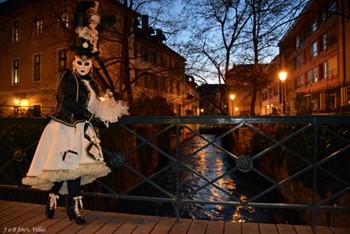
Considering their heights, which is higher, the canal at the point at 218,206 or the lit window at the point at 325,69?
the lit window at the point at 325,69

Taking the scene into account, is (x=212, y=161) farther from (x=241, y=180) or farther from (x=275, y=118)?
(x=275, y=118)

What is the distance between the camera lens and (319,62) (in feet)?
88.7

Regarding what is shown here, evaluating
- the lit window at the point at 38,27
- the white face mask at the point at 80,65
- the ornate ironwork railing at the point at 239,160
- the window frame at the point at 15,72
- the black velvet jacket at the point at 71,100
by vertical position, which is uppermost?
the lit window at the point at 38,27

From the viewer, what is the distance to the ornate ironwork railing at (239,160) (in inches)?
136

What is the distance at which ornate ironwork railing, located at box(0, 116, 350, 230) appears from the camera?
3.46 meters

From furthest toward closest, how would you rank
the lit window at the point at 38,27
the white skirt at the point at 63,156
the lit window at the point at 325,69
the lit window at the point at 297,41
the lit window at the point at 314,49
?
1. the lit window at the point at 297,41
2. the lit window at the point at 314,49
3. the lit window at the point at 325,69
4. the lit window at the point at 38,27
5. the white skirt at the point at 63,156

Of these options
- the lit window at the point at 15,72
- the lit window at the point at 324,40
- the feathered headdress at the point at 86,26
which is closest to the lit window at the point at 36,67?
the lit window at the point at 15,72

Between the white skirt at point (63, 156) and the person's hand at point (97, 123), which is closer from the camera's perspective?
the white skirt at point (63, 156)

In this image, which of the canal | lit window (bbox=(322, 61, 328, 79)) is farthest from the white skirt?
lit window (bbox=(322, 61, 328, 79))

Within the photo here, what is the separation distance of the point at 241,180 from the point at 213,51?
652 cm

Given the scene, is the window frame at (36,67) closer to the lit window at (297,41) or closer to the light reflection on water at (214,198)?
the light reflection on water at (214,198)

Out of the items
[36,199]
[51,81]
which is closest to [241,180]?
[36,199]

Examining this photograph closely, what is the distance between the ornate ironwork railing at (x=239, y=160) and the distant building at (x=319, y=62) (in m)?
4.54

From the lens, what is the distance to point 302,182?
795 centimetres
